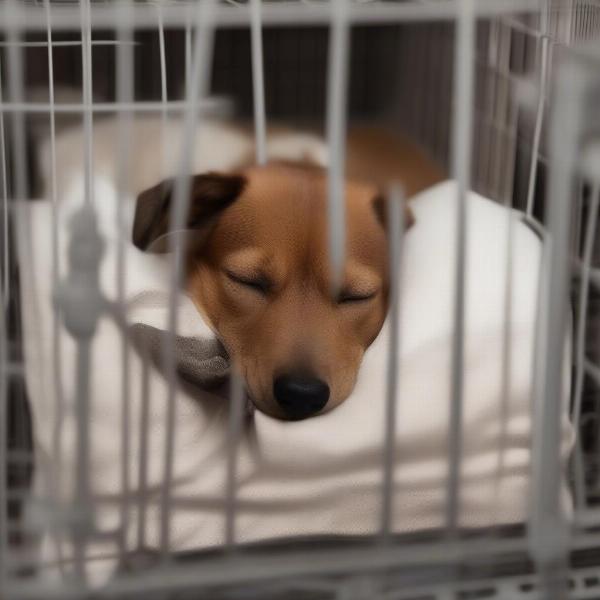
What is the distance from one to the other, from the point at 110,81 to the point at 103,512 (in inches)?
55.3

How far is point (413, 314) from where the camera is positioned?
1038 millimetres

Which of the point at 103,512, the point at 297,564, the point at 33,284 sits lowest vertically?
the point at 103,512

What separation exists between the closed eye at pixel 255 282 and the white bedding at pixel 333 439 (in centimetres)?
8

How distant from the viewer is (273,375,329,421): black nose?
37.6 inches

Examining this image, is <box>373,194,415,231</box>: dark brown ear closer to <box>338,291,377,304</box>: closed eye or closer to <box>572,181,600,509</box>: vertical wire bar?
<box>338,291,377,304</box>: closed eye

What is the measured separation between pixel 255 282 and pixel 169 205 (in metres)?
0.15

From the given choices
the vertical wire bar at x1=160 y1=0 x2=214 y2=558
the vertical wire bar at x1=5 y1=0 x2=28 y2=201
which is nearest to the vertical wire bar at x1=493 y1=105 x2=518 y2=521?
the vertical wire bar at x1=160 y1=0 x2=214 y2=558

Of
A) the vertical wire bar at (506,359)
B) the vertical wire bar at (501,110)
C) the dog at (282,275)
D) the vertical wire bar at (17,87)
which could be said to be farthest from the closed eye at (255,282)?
the vertical wire bar at (501,110)

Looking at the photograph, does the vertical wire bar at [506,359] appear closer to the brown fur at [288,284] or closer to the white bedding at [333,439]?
the white bedding at [333,439]

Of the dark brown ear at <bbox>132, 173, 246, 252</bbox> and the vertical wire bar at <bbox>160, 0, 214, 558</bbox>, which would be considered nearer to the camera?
the vertical wire bar at <bbox>160, 0, 214, 558</bbox>

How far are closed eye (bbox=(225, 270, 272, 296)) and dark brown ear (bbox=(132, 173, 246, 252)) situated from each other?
10cm

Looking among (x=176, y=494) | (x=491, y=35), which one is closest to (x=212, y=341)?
(x=176, y=494)

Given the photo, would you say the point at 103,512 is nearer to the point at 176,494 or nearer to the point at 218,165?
the point at 176,494

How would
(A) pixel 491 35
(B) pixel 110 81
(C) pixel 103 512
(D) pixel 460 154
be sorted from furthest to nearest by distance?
1. (B) pixel 110 81
2. (A) pixel 491 35
3. (C) pixel 103 512
4. (D) pixel 460 154
